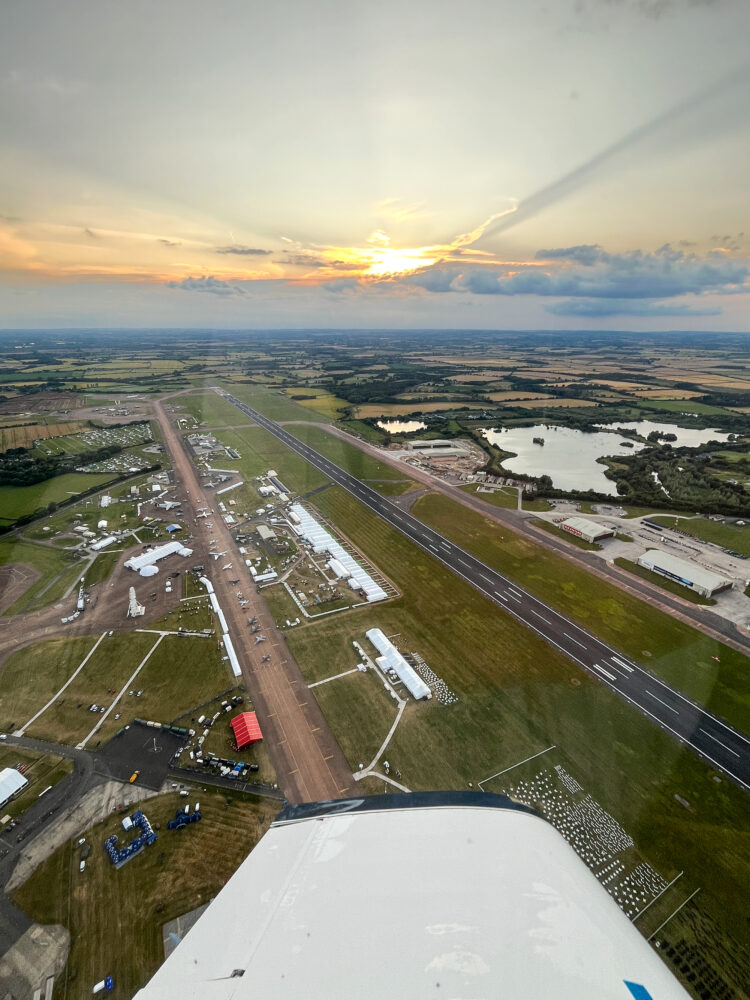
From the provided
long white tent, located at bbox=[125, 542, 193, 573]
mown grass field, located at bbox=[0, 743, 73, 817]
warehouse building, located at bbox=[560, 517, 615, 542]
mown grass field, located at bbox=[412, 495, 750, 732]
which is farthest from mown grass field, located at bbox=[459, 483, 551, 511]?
mown grass field, located at bbox=[0, 743, 73, 817]

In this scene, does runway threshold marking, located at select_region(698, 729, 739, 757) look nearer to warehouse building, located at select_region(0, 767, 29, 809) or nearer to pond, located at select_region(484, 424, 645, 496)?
warehouse building, located at select_region(0, 767, 29, 809)

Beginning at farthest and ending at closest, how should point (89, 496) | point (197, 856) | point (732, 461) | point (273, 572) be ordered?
point (732, 461)
point (89, 496)
point (273, 572)
point (197, 856)

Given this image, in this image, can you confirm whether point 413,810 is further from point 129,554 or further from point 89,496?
point 89,496

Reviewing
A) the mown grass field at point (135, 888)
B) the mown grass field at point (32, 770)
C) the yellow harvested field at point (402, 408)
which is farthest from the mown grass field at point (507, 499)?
the yellow harvested field at point (402, 408)

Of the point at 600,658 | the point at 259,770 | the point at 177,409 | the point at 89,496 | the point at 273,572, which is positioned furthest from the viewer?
the point at 177,409

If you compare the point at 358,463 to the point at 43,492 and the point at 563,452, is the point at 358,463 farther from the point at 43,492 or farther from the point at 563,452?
the point at 43,492

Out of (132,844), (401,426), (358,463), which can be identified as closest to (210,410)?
(401,426)

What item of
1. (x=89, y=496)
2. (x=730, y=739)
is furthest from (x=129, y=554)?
(x=730, y=739)
